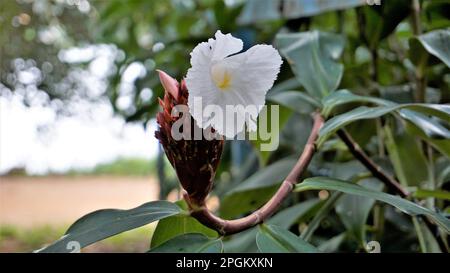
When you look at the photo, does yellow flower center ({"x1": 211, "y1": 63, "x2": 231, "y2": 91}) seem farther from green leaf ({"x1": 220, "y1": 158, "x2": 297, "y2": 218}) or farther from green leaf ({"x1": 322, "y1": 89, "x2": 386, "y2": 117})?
green leaf ({"x1": 220, "y1": 158, "x2": 297, "y2": 218})

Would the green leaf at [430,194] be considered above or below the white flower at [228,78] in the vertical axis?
below

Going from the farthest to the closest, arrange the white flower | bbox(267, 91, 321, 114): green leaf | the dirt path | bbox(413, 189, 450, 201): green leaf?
the dirt path
bbox(267, 91, 321, 114): green leaf
bbox(413, 189, 450, 201): green leaf
the white flower

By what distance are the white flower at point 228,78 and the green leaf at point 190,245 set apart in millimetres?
79

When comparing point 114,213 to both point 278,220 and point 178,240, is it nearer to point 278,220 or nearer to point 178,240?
point 178,240

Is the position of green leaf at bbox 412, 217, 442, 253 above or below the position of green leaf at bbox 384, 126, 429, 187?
below

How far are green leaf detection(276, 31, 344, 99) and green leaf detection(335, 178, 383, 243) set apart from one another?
0.12m

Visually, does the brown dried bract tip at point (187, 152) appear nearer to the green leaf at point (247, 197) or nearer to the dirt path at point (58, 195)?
the green leaf at point (247, 197)

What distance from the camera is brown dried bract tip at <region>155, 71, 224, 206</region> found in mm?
343

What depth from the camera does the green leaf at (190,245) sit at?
348 millimetres

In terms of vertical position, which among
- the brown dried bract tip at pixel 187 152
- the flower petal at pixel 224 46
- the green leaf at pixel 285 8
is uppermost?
the green leaf at pixel 285 8

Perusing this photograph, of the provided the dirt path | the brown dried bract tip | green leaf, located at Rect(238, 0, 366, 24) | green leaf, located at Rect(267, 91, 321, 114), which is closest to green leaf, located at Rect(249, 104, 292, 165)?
green leaf, located at Rect(267, 91, 321, 114)

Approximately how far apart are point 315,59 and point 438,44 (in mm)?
127

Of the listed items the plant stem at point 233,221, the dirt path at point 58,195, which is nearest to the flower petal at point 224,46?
the plant stem at point 233,221

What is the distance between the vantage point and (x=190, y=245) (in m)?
0.35
